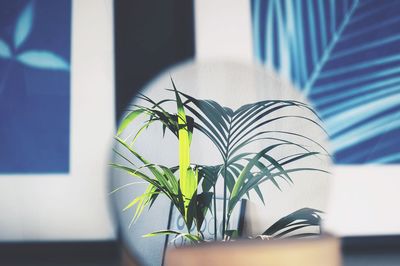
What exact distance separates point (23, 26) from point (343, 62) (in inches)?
57.2

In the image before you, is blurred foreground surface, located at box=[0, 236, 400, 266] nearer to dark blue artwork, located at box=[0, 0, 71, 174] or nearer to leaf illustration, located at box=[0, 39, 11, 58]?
dark blue artwork, located at box=[0, 0, 71, 174]

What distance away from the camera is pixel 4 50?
1561 millimetres

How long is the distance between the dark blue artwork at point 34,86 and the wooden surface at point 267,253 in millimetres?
1046

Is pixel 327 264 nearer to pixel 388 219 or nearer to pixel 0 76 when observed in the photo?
pixel 388 219

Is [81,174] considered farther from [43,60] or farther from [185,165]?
[185,165]

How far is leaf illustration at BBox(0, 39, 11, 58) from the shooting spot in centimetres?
156

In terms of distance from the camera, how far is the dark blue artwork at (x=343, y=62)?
5.63 ft

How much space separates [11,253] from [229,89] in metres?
1.11

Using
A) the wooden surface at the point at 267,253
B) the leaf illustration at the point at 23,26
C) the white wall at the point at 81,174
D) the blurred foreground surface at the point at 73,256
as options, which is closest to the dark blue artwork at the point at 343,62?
the blurred foreground surface at the point at 73,256

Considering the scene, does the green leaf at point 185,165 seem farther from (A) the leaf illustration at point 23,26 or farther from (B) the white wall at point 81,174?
(A) the leaf illustration at point 23,26

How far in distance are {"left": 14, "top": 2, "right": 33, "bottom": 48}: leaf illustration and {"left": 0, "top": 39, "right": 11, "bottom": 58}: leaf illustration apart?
38 millimetres

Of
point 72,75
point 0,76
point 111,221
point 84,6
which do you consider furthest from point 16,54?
point 111,221

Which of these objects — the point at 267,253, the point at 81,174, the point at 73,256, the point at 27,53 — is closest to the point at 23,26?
the point at 27,53

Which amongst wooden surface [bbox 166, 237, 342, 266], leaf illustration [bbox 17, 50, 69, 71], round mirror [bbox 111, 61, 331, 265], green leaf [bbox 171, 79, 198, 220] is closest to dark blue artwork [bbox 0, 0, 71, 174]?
leaf illustration [bbox 17, 50, 69, 71]
